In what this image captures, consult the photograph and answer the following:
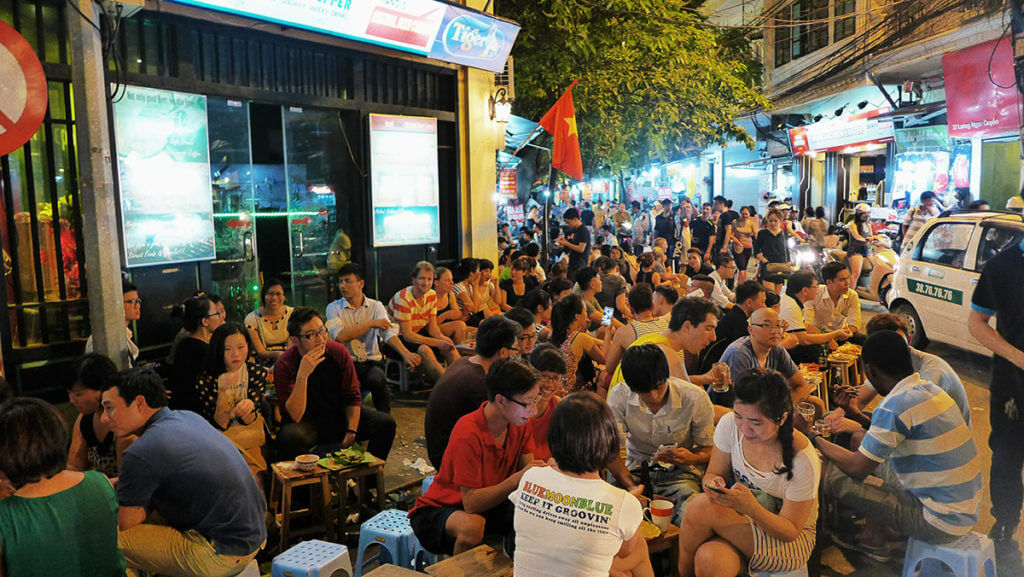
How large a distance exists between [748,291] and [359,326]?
3754mm

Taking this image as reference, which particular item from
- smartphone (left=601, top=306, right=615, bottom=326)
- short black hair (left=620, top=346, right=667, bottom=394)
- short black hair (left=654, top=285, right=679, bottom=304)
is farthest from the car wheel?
short black hair (left=620, top=346, right=667, bottom=394)

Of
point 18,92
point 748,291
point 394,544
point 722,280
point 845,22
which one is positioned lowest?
point 394,544

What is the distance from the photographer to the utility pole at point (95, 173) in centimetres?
484

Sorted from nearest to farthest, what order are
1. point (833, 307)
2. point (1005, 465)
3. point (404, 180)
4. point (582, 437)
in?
1. point (582, 437)
2. point (1005, 465)
3. point (833, 307)
4. point (404, 180)

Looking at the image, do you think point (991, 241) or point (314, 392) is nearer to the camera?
point (314, 392)

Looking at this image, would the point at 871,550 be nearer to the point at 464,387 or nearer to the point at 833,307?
the point at 464,387

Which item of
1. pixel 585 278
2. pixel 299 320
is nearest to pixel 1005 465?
pixel 585 278

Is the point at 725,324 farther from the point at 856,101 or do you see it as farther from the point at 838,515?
the point at 856,101

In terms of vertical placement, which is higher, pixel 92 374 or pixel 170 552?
pixel 92 374

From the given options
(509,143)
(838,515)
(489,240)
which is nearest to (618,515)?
(838,515)

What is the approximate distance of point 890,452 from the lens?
12.7 ft

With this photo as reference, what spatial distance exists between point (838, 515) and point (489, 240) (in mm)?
7786

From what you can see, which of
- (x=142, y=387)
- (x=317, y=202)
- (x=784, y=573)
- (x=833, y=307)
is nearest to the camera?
(x=784, y=573)

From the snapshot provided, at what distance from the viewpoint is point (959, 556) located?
3725 mm
